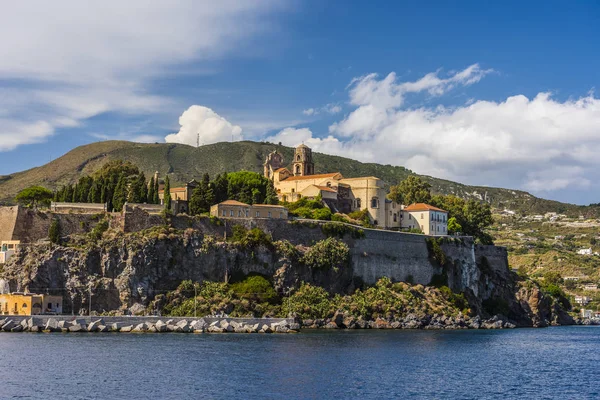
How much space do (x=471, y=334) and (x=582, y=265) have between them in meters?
76.8

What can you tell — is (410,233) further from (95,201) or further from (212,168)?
(212,168)

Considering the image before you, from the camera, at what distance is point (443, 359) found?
4081 centimetres

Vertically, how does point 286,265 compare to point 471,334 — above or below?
above

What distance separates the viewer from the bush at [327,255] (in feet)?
201

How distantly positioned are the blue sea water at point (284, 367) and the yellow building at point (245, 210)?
50.1ft

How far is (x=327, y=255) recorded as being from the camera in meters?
61.8

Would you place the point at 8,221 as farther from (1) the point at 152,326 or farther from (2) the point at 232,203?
(2) the point at 232,203

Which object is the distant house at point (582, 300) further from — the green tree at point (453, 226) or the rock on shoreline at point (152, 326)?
the rock on shoreline at point (152, 326)

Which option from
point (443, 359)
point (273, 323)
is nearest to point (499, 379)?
point (443, 359)

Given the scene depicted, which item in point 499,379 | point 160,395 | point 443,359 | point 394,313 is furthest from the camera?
point 394,313

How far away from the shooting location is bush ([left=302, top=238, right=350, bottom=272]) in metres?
61.2

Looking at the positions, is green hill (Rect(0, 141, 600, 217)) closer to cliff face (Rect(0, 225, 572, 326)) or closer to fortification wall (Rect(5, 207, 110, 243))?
cliff face (Rect(0, 225, 572, 326))

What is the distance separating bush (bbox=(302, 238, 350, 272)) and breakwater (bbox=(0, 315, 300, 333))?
24.6 feet

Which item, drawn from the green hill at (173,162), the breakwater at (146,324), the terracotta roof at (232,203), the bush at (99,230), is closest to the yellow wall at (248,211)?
the terracotta roof at (232,203)
